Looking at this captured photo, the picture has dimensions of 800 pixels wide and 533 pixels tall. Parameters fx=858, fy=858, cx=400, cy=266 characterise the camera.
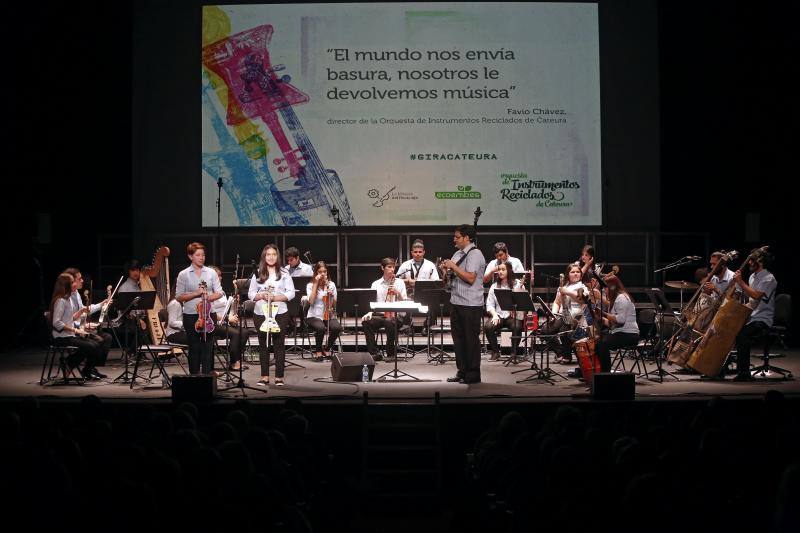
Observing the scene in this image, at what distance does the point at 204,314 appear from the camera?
27.8ft

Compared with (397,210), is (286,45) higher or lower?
higher

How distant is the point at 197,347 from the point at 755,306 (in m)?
5.93

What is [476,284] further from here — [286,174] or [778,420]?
[286,174]

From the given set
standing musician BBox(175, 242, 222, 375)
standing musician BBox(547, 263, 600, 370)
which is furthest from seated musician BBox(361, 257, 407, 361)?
standing musician BBox(175, 242, 222, 375)

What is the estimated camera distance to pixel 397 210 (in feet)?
43.3

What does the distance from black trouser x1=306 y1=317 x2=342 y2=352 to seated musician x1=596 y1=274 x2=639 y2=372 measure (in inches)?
156

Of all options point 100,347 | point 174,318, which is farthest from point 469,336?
point 100,347

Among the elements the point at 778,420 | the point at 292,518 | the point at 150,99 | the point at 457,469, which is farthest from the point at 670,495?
the point at 150,99

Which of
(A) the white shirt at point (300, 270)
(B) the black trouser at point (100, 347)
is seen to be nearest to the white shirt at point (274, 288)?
(B) the black trouser at point (100, 347)

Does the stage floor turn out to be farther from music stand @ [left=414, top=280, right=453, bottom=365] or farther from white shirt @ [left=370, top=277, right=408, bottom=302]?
white shirt @ [left=370, top=277, right=408, bottom=302]

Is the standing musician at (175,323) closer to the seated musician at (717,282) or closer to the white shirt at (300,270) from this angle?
the white shirt at (300,270)

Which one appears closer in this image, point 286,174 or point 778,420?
point 778,420

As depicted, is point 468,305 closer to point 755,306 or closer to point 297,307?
point 297,307

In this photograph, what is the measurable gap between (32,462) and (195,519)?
806 millimetres
